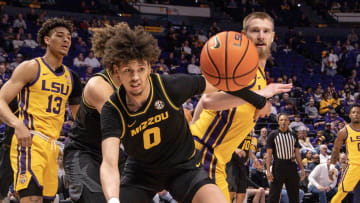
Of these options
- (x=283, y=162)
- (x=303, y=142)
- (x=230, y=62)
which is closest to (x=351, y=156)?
(x=283, y=162)

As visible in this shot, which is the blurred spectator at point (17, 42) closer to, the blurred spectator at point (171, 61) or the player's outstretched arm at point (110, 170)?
the blurred spectator at point (171, 61)

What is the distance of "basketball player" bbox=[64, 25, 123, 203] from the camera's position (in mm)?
3408

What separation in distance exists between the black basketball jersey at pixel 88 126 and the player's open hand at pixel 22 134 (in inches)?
24.4

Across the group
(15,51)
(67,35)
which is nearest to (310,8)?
Answer: (15,51)

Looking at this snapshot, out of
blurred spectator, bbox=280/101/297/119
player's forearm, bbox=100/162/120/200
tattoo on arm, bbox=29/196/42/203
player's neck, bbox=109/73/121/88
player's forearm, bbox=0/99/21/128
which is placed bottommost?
blurred spectator, bbox=280/101/297/119

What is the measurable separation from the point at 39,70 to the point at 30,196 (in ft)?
4.14

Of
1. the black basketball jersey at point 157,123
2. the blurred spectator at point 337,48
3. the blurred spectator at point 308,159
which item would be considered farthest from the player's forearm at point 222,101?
the blurred spectator at point 337,48

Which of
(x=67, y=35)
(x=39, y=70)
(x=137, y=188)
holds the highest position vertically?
(x=67, y=35)

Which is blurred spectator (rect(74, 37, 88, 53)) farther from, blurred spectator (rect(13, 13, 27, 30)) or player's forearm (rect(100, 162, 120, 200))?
player's forearm (rect(100, 162, 120, 200))

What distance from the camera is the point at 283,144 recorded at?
8.53 meters

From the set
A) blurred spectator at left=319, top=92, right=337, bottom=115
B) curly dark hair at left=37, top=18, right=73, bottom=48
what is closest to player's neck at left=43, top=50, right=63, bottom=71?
curly dark hair at left=37, top=18, right=73, bottom=48

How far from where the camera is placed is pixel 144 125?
303cm

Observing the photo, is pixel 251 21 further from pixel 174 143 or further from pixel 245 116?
pixel 174 143

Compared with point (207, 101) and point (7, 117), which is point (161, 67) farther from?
point (207, 101)
